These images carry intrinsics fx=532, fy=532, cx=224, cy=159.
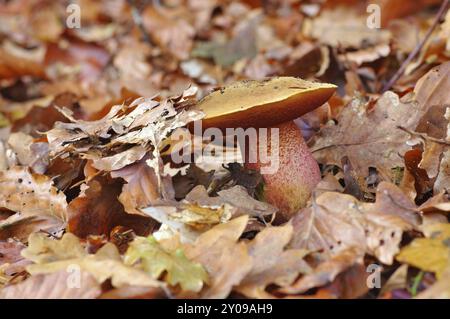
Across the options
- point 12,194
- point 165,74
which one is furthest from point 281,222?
point 165,74

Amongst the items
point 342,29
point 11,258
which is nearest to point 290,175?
point 11,258

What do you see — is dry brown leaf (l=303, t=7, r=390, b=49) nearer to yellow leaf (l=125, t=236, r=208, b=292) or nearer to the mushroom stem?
the mushroom stem

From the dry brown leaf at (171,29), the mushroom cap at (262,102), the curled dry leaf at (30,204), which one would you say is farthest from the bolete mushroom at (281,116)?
the dry brown leaf at (171,29)

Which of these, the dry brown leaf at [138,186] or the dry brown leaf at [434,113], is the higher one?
the dry brown leaf at [434,113]

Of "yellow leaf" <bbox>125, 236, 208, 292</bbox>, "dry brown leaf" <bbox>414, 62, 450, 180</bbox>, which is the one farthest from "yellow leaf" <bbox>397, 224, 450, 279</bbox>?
"yellow leaf" <bbox>125, 236, 208, 292</bbox>

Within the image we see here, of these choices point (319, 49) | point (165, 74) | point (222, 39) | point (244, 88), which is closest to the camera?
point (244, 88)

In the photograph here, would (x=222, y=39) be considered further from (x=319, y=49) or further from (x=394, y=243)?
(x=394, y=243)

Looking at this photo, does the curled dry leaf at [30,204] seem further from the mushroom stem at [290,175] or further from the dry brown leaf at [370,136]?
the dry brown leaf at [370,136]
